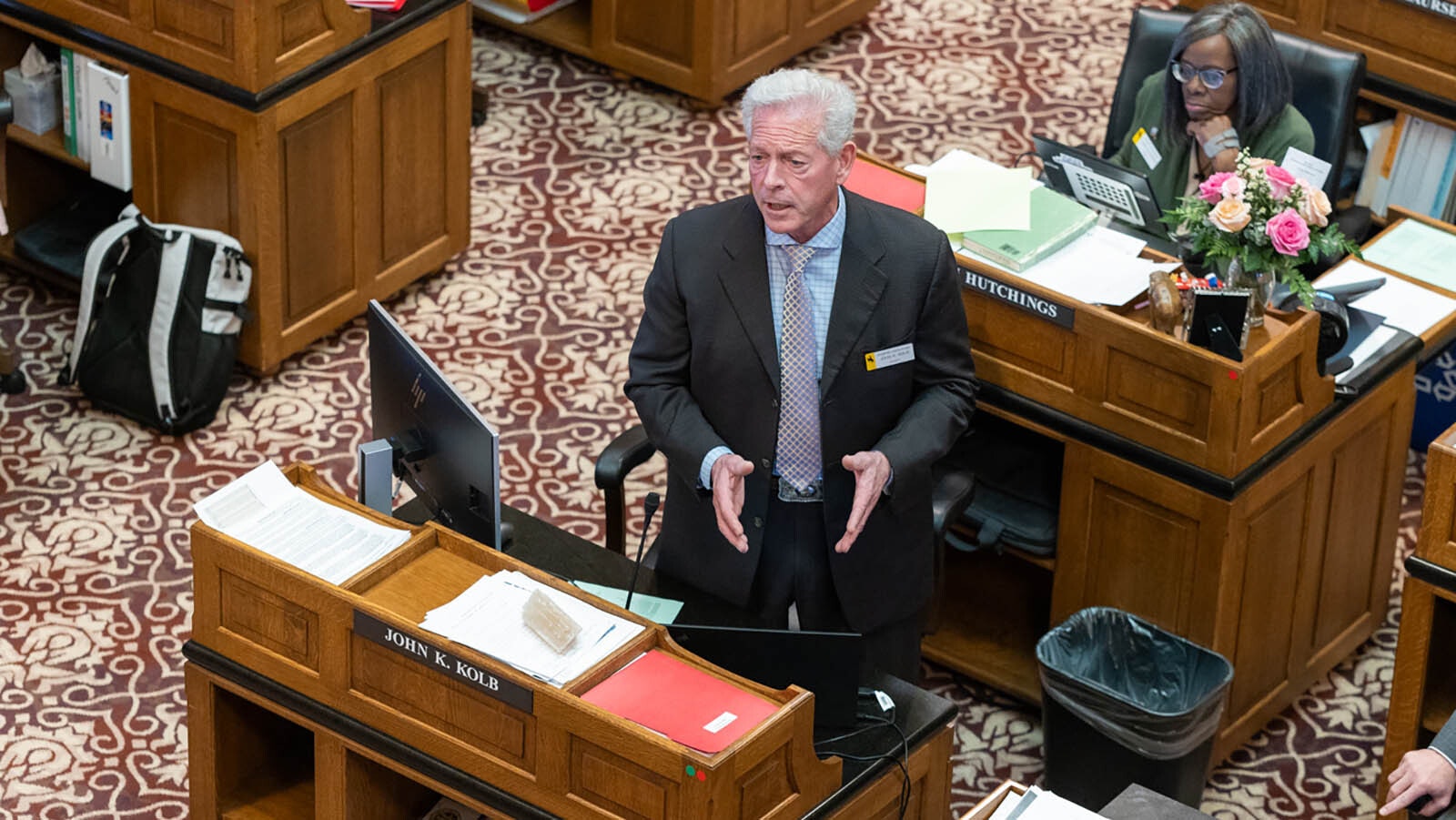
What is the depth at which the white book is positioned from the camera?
7.02 meters

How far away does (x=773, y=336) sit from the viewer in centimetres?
481

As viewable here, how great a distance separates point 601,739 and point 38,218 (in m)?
4.25

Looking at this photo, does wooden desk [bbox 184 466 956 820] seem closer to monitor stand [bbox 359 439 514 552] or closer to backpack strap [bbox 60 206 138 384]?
monitor stand [bbox 359 439 514 552]

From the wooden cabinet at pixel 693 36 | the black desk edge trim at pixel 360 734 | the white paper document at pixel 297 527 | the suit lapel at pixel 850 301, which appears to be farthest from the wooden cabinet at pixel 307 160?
the suit lapel at pixel 850 301

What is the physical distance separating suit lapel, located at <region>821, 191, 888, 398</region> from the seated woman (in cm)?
167

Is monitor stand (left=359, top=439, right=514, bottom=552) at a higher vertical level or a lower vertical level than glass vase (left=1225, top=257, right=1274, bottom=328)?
lower

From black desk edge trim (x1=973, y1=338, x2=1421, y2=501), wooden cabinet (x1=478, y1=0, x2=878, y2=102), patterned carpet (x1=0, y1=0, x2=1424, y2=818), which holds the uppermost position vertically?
black desk edge trim (x1=973, y1=338, x2=1421, y2=501)

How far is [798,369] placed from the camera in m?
4.84

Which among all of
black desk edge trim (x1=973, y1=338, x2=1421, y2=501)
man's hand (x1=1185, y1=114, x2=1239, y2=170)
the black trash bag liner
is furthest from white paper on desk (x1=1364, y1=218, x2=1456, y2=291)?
the black trash bag liner

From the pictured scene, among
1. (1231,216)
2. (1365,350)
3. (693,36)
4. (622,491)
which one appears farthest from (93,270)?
(1365,350)

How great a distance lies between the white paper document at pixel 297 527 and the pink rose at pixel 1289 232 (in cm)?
211

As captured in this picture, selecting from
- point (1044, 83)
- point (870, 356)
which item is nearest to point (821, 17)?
point (1044, 83)

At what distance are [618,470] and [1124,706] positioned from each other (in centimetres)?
130

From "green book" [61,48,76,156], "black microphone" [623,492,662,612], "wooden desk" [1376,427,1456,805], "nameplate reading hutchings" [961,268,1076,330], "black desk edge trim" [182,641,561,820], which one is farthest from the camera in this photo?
"green book" [61,48,76,156]
